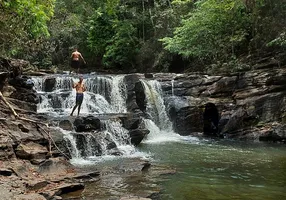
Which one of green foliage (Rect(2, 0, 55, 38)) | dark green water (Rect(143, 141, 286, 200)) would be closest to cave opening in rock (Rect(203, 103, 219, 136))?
dark green water (Rect(143, 141, 286, 200))

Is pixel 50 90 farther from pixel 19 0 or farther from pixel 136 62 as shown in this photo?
pixel 136 62

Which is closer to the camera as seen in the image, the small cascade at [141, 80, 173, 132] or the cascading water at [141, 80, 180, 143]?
the cascading water at [141, 80, 180, 143]

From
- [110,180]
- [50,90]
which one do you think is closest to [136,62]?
[50,90]

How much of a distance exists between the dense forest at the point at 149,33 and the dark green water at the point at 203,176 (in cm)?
416

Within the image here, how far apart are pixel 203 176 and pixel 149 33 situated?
75.4 feet

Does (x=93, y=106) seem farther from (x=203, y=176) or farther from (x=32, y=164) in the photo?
(x=203, y=176)

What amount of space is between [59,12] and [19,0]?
75.2 ft

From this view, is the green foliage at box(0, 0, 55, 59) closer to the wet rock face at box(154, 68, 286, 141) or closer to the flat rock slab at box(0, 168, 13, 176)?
the flat rock slab at box(0, 168, 13, 176)

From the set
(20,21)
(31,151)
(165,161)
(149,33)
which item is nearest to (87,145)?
(165,161)

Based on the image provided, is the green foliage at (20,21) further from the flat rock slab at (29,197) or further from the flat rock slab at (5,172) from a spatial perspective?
the flat rock slab at (29,197)

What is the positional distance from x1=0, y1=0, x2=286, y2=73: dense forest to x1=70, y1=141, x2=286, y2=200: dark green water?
Result: 416 cm

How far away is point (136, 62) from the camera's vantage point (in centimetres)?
3064

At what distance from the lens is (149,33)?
103 ft

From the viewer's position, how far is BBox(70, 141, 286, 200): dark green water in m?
8.00
